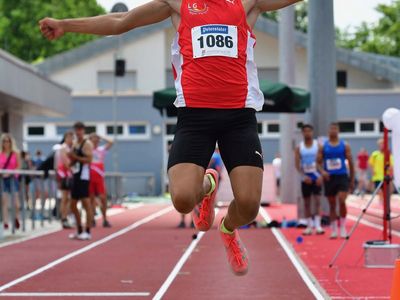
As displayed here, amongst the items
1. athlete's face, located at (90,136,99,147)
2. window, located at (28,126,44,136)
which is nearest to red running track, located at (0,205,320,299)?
athlete's face, located at (90,136,99,147)

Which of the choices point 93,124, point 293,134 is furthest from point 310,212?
point 93,124

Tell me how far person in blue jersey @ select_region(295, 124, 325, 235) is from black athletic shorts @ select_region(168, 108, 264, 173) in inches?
380

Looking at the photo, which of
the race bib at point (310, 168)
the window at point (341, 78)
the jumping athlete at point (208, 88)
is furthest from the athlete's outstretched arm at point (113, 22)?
the window at point (341, 78)

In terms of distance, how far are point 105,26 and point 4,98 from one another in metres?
16.2

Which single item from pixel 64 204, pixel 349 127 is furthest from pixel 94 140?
pixel 349 127

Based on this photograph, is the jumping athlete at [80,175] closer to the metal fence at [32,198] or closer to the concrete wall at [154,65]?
the metal fence at [32,198]

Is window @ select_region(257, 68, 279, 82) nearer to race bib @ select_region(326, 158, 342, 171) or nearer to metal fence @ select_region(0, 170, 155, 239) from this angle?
metal fence @ select_region(0, 170, 155, 239)

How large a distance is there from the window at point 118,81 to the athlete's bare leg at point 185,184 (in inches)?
1603

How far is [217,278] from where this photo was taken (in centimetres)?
1073

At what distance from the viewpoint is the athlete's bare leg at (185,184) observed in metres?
7.18

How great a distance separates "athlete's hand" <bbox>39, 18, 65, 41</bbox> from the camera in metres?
7.12

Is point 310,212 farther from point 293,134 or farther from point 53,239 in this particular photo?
point 293,134

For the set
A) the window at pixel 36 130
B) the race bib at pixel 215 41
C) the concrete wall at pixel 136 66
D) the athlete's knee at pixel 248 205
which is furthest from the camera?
the concrete wall at pixel 136 66

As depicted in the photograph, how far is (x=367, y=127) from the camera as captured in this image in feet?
153
